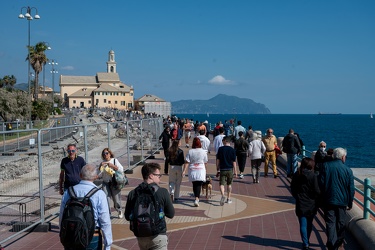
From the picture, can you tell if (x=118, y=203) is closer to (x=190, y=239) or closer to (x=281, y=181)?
(x=190, y=239)

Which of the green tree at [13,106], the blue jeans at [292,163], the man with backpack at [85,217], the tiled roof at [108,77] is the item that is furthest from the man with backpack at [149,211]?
the tiled roof at [108,77]

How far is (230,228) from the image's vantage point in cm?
919

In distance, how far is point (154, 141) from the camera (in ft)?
82.7

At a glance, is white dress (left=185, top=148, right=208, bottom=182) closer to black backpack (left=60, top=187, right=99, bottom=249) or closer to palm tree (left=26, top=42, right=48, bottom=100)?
black backpack (left=60, top=187, right=99, bottom=249)

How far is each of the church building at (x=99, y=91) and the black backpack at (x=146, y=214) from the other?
122 meters

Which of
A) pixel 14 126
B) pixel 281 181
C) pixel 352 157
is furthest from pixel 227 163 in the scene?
pixel 352 157

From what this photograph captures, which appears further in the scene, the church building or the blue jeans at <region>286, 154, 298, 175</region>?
the church building

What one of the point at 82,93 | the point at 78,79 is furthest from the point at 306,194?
the point at 78,79

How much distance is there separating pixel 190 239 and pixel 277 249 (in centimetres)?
159

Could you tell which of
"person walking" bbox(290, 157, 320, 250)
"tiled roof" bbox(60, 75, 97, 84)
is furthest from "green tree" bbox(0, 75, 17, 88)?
"person walking" bbox(290, 157, 320, 250)

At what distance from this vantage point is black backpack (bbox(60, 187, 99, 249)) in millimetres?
4746

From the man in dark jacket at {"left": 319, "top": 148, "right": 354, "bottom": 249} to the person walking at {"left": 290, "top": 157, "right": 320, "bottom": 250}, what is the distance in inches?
6.3

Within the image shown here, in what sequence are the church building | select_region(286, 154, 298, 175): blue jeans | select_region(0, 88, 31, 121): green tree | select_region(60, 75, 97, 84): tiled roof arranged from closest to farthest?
select_region(286, 154, 298, 175): blue jeans < select_region(0, 88, 31, 121): green tree < the church building < select_region(60, 75, 97, 84): tiled roof

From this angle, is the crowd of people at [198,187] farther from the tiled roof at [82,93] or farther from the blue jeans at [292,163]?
the tiled roof at [82,93]
